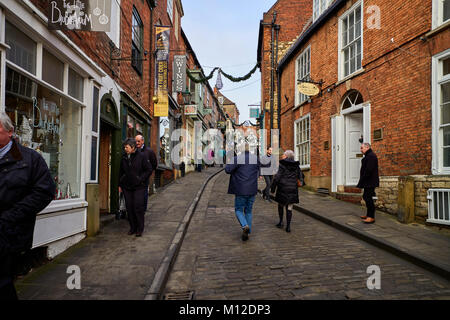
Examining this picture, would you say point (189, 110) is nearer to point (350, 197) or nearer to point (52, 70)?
point (350, 197)

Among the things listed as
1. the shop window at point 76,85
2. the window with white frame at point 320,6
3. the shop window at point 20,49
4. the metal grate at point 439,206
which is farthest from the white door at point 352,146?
the shop window at point 20,49

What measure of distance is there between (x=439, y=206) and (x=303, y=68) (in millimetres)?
9344

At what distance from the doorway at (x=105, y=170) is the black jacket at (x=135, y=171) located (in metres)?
1.62

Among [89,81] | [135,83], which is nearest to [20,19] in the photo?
[89,81]

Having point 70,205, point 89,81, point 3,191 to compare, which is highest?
point 89,81

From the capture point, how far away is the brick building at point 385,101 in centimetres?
611

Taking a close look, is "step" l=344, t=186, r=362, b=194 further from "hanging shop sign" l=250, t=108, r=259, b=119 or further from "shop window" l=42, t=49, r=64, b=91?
"hanging shop sign" l=250, t=108, r=259, b=119

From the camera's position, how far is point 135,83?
29.5 ft

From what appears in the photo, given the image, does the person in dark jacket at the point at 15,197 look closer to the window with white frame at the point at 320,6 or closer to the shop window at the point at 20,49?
the shop window at the point at 20,49

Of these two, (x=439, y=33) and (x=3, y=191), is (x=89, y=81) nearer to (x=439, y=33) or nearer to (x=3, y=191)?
(x=3, y=191)

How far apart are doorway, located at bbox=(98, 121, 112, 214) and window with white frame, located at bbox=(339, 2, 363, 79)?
7824 millimetres

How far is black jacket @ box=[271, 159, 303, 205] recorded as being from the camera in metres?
6.34
